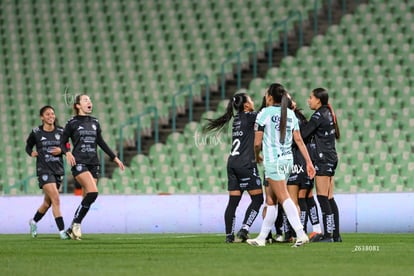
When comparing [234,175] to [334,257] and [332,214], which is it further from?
[334,257]

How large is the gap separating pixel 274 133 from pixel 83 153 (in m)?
3.92

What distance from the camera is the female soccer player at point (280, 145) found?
11820 mm

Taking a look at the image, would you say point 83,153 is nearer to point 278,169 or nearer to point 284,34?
point 278,169

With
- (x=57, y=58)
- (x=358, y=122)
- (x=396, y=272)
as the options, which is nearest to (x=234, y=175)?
(x=396, y=272)

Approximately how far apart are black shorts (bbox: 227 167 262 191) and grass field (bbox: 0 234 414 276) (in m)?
0.77

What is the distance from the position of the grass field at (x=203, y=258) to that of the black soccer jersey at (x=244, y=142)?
1.08m

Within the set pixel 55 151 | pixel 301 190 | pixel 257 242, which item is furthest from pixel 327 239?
pixel 55 151

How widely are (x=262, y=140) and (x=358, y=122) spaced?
9786mm

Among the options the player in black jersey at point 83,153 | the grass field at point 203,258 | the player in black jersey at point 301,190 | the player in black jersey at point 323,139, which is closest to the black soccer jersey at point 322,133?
the player in black jersey at point 323,139

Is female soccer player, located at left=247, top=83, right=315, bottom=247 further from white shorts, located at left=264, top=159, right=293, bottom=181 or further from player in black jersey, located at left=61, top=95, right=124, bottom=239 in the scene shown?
player in black jersey, located at left=61, top=95, right=124, bottom=239

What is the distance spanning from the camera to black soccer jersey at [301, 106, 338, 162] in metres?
13.1

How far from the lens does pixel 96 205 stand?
18.3 metres

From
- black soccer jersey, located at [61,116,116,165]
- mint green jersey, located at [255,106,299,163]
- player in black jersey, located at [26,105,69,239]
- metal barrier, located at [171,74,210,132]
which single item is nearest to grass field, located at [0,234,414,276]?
mint green jersey, located at [255,106,299,163]

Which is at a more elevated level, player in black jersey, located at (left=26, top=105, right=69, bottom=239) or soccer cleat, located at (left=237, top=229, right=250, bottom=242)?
player in black jersey, located at (left=26, top=105, right=69, bottom=239)
